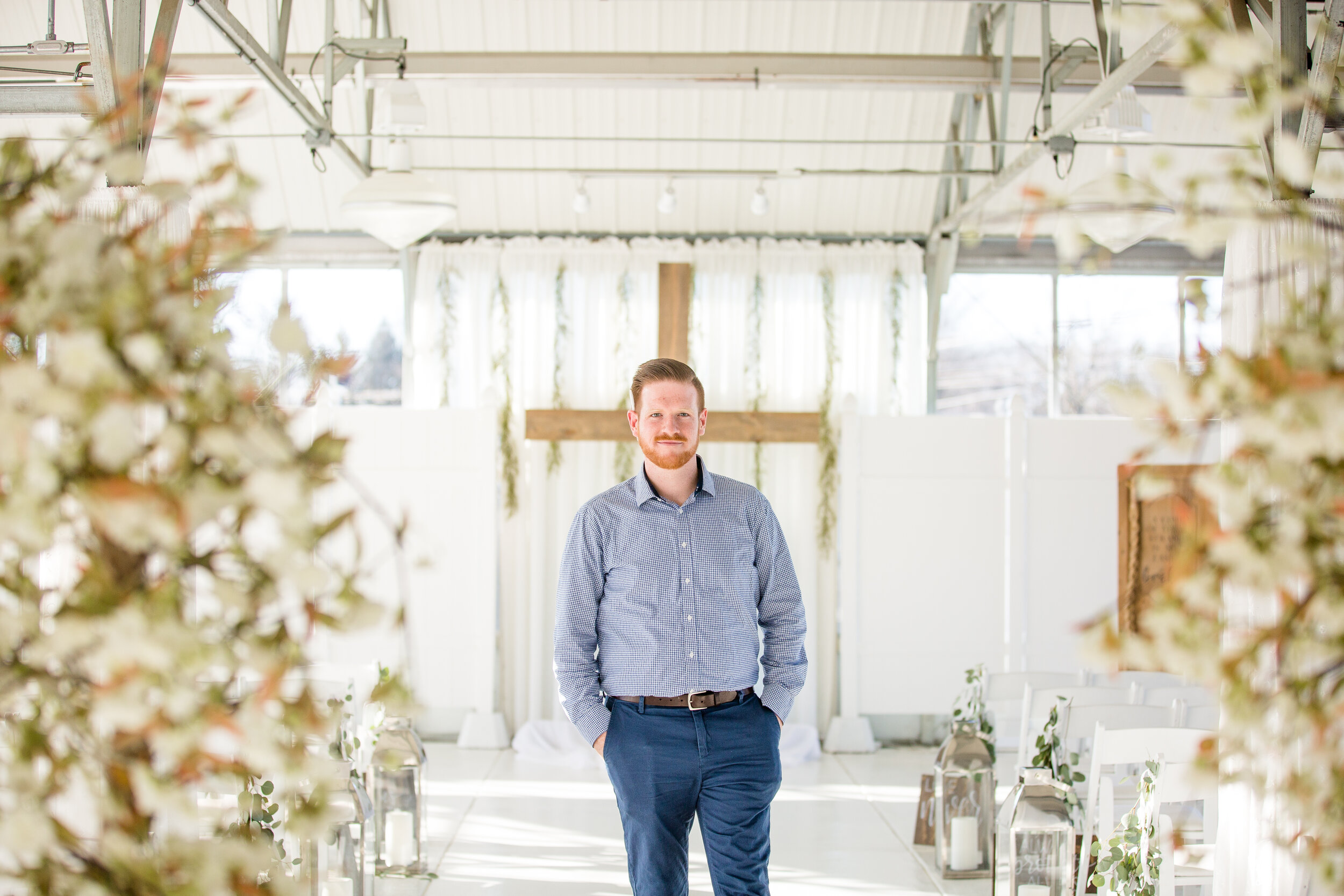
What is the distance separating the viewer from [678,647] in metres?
3.16

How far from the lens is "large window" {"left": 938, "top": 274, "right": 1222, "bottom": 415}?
8398 millimetres

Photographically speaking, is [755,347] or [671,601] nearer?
[671,601]

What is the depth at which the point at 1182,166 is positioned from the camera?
335 inches

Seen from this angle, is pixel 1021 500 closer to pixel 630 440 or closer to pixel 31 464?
pixel 630 440

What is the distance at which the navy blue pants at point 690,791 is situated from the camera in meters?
3.08

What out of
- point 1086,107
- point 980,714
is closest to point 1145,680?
point 980,714

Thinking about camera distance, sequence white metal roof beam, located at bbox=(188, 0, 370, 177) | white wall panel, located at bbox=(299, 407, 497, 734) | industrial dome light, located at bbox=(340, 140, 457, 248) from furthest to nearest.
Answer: white wall panel, located at bbox=(299, 407, 497, 734) < industrial dome light, located at bbox=(340, 140, 457, 248) < white metal roof beam, located at bbox=(188, 0, 370, 177)

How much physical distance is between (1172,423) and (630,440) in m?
6.88

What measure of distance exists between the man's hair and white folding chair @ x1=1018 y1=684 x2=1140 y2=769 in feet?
7.79

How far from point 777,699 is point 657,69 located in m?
3.75

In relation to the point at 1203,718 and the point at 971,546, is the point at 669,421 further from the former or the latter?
the point at 971,546

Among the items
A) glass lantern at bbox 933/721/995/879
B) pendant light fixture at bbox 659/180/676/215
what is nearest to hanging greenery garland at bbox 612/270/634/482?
pendant light fixture at bbox 659/180/676/215

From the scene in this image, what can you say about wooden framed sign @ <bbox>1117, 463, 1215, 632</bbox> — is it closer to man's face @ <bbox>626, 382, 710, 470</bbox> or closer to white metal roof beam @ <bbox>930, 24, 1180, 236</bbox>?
white metal roof beam @ <bbox>930, 24, 1180, 236</bbox>

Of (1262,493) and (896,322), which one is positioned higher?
(896,322)
